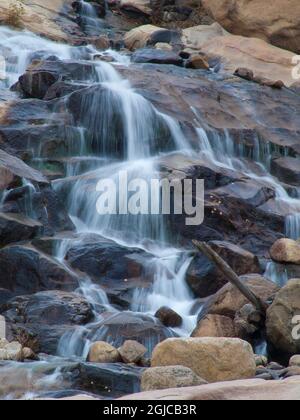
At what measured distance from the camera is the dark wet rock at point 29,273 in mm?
9680

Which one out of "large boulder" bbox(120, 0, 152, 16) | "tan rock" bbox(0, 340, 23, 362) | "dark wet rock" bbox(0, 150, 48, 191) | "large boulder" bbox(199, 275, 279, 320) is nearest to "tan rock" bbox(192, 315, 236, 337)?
"large boulder" bbox(199, 275, 279, 320)

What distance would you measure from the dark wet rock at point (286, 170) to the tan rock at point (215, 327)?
5.01m

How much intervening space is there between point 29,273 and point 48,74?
5.17 m

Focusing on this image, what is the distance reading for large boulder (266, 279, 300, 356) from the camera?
8.21m

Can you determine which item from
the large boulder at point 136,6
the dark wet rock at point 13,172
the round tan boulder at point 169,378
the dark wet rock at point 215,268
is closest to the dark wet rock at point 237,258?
the dark wet rock at point 215,268

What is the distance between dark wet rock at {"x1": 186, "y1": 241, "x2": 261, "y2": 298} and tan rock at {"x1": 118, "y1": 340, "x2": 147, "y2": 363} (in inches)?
98.4

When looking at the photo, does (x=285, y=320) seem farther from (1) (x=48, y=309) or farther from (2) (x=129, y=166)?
(2) (x=129, y=166)

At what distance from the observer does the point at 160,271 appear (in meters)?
10.4

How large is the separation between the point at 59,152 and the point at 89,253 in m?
2.56

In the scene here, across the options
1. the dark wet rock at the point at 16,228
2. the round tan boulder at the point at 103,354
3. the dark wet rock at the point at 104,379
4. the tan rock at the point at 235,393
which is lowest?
the round tan boulder at the point at 103,354

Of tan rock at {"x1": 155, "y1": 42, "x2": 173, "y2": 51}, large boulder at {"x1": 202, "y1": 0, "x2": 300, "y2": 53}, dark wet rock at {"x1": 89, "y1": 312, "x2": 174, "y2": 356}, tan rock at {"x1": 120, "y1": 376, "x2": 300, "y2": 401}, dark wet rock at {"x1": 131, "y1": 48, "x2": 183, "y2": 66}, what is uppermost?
large boulder at {"x1": 202, "y1": 0, "x2": 300, "y2": 53}

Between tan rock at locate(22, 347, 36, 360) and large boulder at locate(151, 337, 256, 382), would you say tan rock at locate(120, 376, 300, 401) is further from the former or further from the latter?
tan rock at locate(22, 347, 36, 360)

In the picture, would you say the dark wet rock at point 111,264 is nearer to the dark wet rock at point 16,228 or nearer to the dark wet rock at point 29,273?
the dark wet rock at point 29,273
